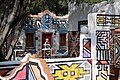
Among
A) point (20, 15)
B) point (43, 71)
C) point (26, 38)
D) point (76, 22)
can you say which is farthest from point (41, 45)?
point (43, 71)

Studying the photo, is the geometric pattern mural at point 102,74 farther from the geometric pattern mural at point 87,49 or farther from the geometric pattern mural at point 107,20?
the geometric pattern mural at point 107,20

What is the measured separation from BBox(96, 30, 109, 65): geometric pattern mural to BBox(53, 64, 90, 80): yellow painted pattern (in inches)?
24.9

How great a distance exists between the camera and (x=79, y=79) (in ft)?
30.4

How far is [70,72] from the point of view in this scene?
9.14 m

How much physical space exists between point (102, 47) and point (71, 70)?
51.3 inches

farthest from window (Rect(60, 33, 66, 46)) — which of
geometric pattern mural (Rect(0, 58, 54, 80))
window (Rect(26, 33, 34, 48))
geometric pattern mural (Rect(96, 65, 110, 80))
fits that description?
geometric pattern mural (Rect(0, 58, 54, 80))

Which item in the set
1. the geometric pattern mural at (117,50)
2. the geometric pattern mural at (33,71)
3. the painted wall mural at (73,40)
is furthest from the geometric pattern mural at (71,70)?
the painted wall mural at (73,40)

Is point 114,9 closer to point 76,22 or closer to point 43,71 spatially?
point 76,22

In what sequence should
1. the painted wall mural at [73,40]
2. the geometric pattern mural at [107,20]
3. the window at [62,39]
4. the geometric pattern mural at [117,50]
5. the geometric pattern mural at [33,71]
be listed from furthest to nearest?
the window at [62,39] < the painted wall mural at [73,40] < the geometric pattern mural at [117,50] < the geometric pattern mural at [107,20] < the geometric pattern mural at [33,71]

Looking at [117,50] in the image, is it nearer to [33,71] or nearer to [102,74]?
[102,74]

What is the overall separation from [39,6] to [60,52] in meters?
5.50

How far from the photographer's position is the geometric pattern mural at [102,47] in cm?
949

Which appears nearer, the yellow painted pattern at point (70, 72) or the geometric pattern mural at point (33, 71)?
the geometric pattern mural at point (33, 71)

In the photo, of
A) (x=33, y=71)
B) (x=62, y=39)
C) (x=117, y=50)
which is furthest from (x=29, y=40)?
(x=33, y=71)
